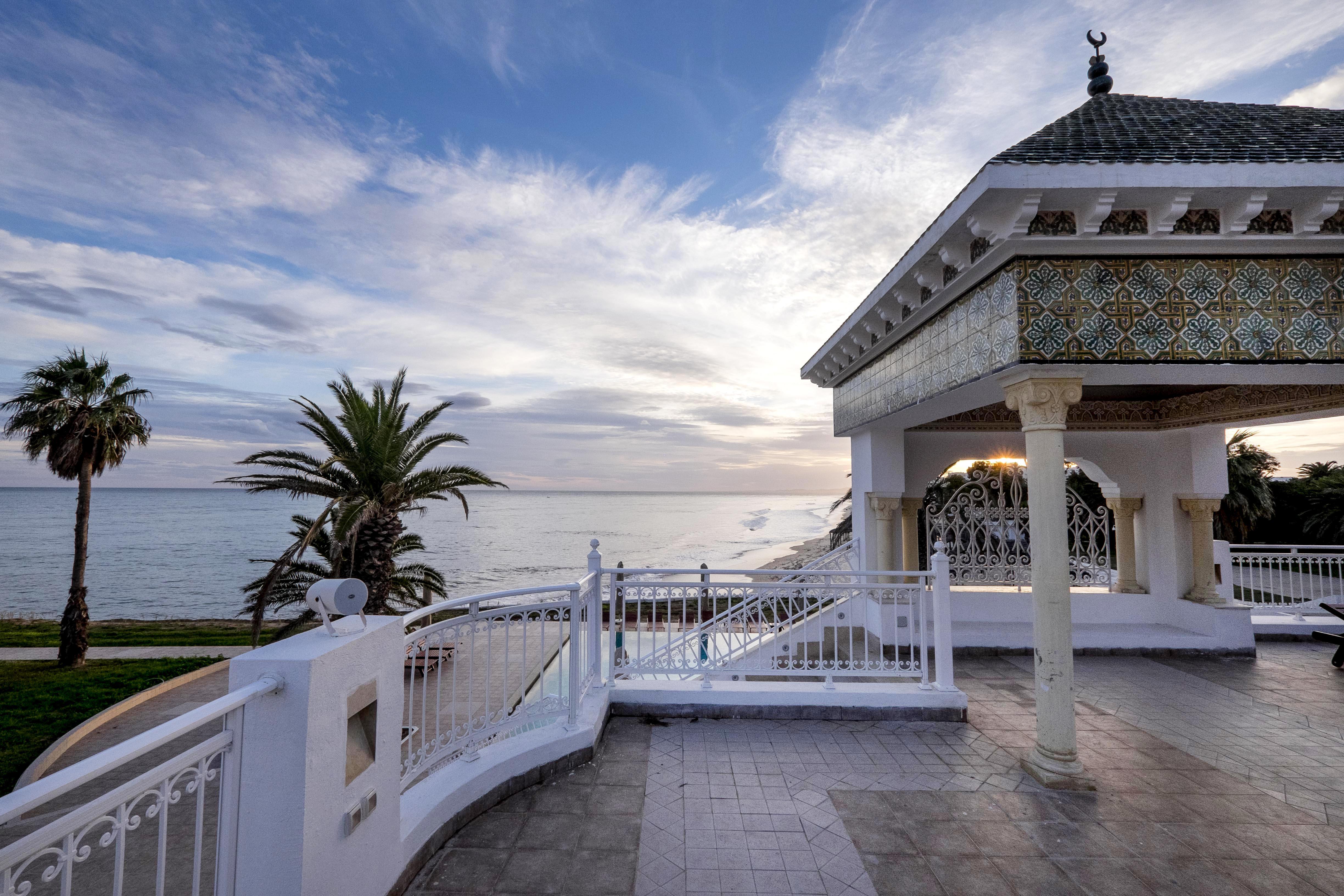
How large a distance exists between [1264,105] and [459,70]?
31.6 ft

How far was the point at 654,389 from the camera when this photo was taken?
32.9 meters

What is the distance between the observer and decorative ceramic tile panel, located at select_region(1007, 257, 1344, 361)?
3773 millimetres

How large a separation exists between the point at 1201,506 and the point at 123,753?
1057cm

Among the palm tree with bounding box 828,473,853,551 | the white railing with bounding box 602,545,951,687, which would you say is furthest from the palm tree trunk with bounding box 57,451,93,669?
the palm tree with bounding box 828,473,853,551

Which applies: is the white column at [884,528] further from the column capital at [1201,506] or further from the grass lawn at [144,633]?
the grass lawn at [144,633]

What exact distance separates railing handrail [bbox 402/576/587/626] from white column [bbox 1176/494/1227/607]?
333 inches

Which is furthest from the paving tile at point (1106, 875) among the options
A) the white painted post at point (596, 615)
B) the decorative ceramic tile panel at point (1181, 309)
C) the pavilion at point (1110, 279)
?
the white painted post at point (596, 615)

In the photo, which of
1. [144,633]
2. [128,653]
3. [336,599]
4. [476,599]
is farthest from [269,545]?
[336,599]

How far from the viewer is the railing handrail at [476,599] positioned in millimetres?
3074

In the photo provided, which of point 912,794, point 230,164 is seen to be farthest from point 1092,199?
point 230,164

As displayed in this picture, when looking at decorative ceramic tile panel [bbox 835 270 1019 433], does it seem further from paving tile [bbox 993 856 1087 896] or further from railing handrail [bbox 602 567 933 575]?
paving tile [bbox 993 856 1087 896]

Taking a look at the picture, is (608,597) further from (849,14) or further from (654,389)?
(654,389)

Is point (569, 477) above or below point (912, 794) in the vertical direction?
above

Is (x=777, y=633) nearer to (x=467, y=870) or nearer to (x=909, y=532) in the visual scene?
(x=909, y=532)
